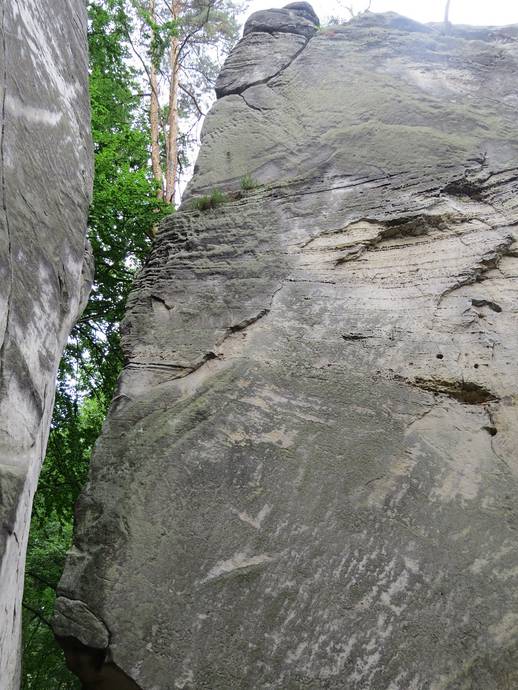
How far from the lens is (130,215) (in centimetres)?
744

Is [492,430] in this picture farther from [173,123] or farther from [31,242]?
[173,123]

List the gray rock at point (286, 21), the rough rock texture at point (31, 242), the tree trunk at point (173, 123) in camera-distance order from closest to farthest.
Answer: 1. the rough rock texture at point (31, 242)
2. the gray rock at point (286, 21)
3. the tree trunk at point (173, 123)

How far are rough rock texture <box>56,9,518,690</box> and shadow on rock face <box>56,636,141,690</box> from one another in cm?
1

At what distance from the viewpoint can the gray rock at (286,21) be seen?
6336 millimetres

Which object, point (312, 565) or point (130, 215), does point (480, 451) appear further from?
point (130, 215)

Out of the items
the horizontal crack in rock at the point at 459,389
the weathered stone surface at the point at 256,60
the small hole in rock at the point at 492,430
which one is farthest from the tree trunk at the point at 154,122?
the small hole in rock at the point at 492,430

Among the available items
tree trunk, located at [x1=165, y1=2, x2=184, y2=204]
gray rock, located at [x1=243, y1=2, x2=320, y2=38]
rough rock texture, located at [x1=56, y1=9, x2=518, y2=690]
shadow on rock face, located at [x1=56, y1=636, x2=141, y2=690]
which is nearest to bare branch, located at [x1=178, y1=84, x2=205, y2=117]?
tree trunk, located at [x1=165, y1=2, x2=184, y2=204]

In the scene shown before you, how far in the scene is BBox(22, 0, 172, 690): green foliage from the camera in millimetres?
6996

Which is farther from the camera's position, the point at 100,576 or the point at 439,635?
the point at 100,576

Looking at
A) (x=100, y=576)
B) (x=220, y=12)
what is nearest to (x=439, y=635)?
(x=100, y=576)

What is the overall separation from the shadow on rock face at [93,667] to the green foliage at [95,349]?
12.0 feet

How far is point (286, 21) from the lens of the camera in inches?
252

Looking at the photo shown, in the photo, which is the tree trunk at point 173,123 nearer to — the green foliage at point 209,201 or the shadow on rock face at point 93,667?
the green foliage at point 209,201

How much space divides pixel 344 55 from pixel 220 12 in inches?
257
